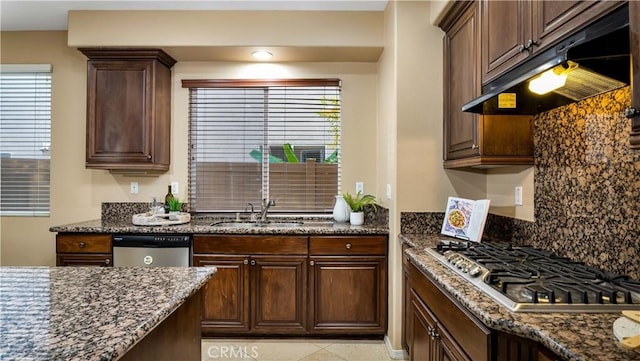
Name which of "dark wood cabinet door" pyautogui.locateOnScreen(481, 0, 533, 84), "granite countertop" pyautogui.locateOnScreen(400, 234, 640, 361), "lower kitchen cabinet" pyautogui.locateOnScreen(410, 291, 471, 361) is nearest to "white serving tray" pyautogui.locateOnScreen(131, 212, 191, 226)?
"lower kitchen cabinet" pyautogui.locateOnScreen(410, 291, 471, 361)

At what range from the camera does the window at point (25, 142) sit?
346 centimetres

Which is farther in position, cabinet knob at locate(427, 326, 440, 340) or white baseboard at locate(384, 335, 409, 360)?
white baseboard at locate(384, 335, 409, 360)

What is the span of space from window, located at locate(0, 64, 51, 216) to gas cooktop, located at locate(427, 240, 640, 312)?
3673 mm

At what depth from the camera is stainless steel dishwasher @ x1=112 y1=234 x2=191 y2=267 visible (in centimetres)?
283

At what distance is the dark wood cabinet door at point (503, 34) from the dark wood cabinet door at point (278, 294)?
1855 millimetres

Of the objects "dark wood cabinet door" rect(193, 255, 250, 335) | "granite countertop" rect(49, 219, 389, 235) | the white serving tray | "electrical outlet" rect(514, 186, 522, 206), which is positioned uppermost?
"electrical outlet" rect(514, 186, 522, 206)

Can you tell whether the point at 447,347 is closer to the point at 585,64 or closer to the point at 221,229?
the point at 585,64

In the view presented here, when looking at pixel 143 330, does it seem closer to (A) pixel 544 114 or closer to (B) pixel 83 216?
(A) pixel 544 114

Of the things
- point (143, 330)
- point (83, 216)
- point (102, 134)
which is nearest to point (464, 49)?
point (143, 330)

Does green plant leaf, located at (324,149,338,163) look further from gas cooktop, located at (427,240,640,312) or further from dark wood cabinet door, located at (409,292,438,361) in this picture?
gas cooktop, located at (427,240,640,312)

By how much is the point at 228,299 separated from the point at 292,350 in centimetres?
63

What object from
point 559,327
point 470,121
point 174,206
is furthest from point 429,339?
point 174,206

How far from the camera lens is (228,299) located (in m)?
2.83

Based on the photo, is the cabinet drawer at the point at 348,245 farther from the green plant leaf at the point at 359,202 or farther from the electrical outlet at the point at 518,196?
the electrical outlet at the point at 518,196
